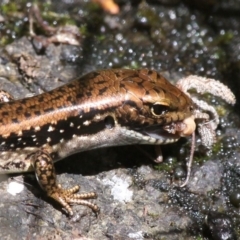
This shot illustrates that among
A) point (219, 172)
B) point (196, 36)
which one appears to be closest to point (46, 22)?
point (196, 36)

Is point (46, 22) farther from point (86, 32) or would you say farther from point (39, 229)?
point (39, 229)

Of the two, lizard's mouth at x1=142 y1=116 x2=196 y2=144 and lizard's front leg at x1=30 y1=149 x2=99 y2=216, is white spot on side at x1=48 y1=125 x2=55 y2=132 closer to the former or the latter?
lizard's front leg at x1=30 y1=149 x2=99 y2=216

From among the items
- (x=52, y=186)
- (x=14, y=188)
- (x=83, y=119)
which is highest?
(x=83, y=119)

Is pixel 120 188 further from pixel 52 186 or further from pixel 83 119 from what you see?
pixel 83 119

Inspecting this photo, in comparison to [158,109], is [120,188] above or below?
below

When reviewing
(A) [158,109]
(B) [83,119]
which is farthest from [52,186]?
(A) [158,109]

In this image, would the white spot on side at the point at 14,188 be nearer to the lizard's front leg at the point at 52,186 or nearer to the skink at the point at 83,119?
Result: the skink at the point at 83,119

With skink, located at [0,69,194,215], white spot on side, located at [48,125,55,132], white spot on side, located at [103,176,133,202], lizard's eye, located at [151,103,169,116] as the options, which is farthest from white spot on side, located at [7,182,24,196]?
lizard's eye, located at [151,103,169,116]

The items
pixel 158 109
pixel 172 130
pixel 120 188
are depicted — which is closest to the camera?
pixel 158 109

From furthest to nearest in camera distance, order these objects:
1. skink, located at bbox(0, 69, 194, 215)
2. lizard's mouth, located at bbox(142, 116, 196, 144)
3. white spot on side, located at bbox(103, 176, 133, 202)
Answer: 1. white spot on side, located at bbox(103, 176, 133, 202)
2. lizard's mouth, located at bbox(142, 116, 196, 144)
3. skink, located at bbox(0, 69, 194, 215)
